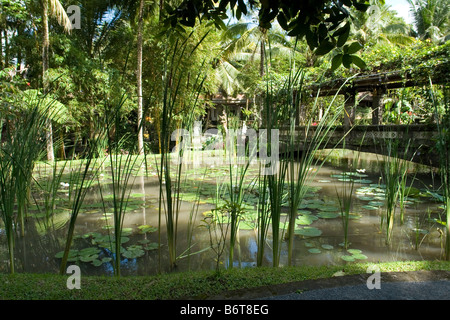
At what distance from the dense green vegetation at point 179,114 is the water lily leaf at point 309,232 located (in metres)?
0.02

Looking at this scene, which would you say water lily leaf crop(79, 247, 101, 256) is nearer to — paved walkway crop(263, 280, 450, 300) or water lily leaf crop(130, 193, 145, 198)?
paved walkway crop(263, 280, 450, 300)

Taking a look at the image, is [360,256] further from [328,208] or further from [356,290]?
[328,208]

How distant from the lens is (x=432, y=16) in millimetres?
17797

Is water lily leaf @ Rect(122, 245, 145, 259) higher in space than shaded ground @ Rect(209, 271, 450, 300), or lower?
lower

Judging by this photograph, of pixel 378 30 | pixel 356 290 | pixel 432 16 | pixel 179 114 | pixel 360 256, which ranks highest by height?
pixel 432 16

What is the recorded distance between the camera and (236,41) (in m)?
14.5

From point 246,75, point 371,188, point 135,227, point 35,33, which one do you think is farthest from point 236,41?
point 135,227

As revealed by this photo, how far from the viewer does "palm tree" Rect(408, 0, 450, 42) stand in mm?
17656

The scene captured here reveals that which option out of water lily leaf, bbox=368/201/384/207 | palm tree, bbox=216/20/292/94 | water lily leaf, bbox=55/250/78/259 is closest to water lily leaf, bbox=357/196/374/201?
water lily leaf, bbox=368/201/384/207

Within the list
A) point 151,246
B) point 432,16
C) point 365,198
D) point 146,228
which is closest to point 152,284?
point 151,246

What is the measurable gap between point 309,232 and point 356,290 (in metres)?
1.15

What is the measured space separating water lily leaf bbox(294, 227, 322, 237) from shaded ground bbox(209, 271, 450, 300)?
96cm

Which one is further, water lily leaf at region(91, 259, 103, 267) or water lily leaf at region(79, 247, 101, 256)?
water lily leaf at region(79, 247, 101, 256)
